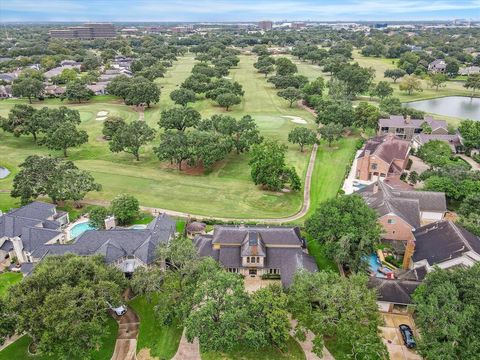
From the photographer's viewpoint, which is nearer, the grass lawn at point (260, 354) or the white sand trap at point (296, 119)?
the grass lawn at point (260, 354)

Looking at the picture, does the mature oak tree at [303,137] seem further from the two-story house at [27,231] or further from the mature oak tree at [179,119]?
the two-story house at [27,231]

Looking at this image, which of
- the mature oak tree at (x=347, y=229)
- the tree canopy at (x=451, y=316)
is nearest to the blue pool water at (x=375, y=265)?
the mature oak tree at (x=347, y=229)

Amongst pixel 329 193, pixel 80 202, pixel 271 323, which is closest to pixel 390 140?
pixel 329 193

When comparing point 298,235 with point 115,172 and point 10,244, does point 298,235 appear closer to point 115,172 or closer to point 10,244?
point 10,244

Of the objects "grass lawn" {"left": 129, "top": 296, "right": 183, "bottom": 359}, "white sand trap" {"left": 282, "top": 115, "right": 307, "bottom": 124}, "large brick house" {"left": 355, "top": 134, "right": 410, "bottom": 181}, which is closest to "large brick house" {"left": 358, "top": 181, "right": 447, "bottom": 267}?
"large brick house" {"left": 355, "top": 134, "right": 410, "bottom": 181}

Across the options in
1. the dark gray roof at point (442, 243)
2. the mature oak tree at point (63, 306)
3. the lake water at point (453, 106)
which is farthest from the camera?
the lake water at point (453, 106)

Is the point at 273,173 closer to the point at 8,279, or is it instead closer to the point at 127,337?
the point at 127,337
